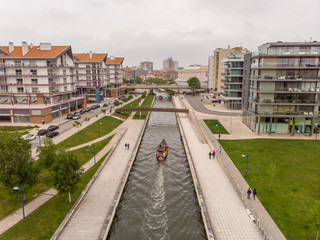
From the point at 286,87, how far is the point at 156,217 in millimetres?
44520

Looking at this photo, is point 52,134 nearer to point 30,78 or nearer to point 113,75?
point 30,78

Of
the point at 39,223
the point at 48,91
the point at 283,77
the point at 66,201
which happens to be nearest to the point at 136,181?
the point at 66,201

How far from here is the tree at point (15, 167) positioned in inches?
995

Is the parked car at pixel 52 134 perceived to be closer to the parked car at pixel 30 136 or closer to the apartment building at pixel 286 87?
the parked car at pixel 30 136

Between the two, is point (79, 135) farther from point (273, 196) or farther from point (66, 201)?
point (273, 196)

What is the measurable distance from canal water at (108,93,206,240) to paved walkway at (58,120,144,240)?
1.52m

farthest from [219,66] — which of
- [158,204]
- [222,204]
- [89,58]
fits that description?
[158,204]

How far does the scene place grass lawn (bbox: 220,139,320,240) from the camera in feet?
82.8

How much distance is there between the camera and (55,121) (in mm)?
66562

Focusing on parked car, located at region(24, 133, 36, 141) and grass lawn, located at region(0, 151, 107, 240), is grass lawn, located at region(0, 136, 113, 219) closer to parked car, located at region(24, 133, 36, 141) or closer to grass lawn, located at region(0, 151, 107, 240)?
grass lawn, located at region(0, 151, 107, 240)

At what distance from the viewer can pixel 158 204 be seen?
98.8 ft

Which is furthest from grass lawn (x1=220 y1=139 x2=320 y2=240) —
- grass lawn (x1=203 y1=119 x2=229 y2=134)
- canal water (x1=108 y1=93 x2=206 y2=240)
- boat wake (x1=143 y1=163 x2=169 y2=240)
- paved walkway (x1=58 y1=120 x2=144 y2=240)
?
paved walkway (x1=58 y1=120 x2=144 y2=240)

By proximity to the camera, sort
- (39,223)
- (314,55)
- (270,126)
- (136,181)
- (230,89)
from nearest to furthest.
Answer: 1. (39,223)
2. (136,181)
3. (314,55)
4. (270,126)
5. (230,89)

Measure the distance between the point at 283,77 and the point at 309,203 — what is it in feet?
112
